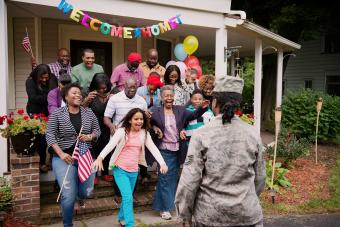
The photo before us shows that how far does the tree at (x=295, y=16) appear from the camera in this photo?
13.7 metres

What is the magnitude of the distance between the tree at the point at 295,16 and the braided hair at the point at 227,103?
11091mm

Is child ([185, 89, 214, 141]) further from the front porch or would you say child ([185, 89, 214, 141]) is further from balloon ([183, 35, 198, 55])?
balloon ([183, 35, 198, 55])

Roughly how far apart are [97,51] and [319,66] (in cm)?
1609

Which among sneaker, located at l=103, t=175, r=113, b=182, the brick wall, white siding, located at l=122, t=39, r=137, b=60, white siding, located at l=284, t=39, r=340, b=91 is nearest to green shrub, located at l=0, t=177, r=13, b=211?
the brick wall

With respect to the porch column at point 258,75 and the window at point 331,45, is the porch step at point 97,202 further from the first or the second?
the window at point 331,45

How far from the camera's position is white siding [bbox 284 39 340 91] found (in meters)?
20.6

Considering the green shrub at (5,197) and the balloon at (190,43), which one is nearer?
the green shrub at (5,197)

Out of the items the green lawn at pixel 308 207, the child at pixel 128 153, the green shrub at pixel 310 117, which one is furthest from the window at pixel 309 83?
the child at pixel 128 153

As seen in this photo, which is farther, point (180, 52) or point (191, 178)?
point (180, 52)

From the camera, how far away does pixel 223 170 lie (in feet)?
8.14

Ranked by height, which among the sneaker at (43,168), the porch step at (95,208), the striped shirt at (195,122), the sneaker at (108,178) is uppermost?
the striped shirt at (195,122)

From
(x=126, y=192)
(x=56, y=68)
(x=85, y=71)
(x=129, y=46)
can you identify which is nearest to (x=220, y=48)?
(x=129, y=46)

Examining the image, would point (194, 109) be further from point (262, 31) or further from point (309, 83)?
point (309, 83)

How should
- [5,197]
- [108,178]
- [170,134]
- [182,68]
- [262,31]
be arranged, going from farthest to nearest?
[262,31] → [182,68] → [108,178] → [170,134] → [5,197]
